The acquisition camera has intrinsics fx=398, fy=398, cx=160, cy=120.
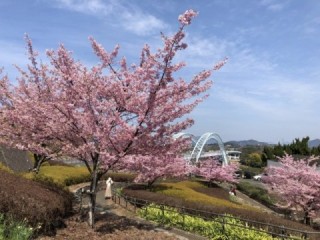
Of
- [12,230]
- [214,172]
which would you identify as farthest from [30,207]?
[214,172]

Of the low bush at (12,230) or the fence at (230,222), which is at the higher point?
the low bush at (12,230)

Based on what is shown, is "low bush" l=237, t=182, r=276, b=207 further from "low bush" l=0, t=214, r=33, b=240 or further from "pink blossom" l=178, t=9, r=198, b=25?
"low bush" l=0, t=214, r=33, b=240

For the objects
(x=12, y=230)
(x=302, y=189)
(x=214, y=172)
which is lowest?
(x=302, y=189)

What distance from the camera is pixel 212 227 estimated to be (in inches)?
567

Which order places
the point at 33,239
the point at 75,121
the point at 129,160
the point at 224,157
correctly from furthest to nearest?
the point at 224,157 → the point at 75,121 → the point at 129,160 → the point at 33,239

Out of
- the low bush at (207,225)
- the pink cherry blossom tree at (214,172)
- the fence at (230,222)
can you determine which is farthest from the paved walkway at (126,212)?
the pink cherry blossom tree at (214,172)

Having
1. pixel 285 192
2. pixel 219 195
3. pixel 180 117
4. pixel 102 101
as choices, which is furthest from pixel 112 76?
Result: pixel 219 195

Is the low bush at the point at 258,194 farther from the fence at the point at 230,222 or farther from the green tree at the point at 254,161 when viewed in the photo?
the green tree at the point at 254,161

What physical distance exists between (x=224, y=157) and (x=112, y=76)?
68.4 metres

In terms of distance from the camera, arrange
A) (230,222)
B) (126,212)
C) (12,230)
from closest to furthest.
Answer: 1. (12,230)
2. (230,222)
3. (126,212)

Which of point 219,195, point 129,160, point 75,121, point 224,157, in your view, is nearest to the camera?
point 129,160

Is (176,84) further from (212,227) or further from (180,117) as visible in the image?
(212,227)

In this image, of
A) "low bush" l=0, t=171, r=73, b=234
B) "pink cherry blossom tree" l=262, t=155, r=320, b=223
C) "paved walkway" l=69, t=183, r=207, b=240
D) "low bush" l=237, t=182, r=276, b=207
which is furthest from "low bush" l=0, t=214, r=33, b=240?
"low bush" l=237, t=182, r=276, b=207

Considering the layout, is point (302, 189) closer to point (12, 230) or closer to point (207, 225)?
point (207, 225)
